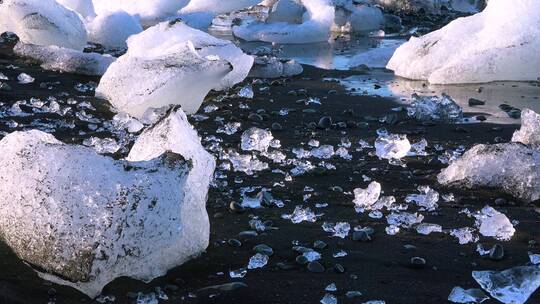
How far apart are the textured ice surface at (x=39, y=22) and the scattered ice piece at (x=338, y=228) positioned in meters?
5.68

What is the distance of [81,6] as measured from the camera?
1066 cm

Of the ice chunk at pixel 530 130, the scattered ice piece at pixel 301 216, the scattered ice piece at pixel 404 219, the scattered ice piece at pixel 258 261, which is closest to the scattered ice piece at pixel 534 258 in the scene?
the scattered ice piece at pixel 404 219

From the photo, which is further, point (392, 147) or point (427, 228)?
point (392, 147)

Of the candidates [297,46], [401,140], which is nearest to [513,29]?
[401,140]

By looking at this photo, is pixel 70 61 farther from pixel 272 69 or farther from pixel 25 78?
pixel 272 69

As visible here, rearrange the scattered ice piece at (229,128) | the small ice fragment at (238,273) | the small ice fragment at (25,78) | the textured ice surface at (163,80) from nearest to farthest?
the small ice fragment at (238,273) < the scattered ice piece at (229,128) < the textured ice surface at (163,80) < the small ice fragment at (25,78)

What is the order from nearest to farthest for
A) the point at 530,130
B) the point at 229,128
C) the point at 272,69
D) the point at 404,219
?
the point at 404,219, the point at 530,130, the point at 229,128, the point at 272,69

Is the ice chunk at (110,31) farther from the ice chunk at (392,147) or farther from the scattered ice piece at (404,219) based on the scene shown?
the scattered ice piece at (404,219)

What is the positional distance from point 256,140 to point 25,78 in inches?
106

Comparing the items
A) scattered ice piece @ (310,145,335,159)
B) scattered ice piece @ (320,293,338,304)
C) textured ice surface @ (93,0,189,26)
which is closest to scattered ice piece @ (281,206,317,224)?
scattered ice piece @ (320,293,338,304)

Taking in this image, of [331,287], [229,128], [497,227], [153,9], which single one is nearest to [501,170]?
[497,227]

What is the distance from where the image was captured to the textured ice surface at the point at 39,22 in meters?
7.69

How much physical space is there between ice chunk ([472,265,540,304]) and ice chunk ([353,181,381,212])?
825 millimetres

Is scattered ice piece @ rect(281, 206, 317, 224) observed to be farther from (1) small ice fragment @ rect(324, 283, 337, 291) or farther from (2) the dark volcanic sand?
(1) small ice fragment @ rect(324, 283, 337, 291)
